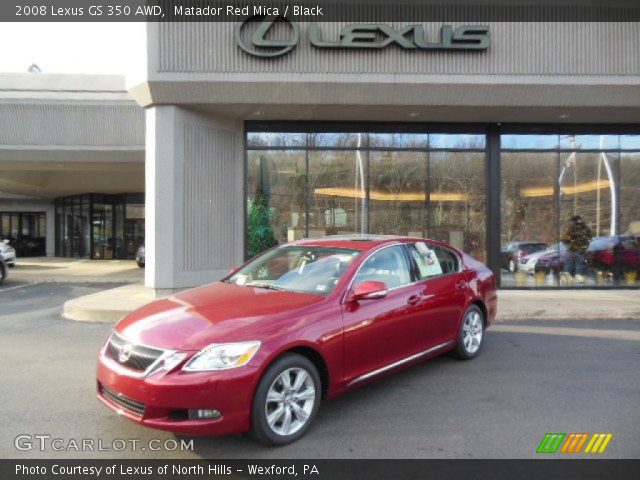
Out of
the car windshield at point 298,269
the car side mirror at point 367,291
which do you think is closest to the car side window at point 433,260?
the car windshield at point 298,269

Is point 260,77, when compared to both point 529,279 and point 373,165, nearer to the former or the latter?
point 373,165

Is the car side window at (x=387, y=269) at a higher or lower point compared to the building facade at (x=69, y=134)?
lower

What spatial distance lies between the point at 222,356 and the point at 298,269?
154 centimetres

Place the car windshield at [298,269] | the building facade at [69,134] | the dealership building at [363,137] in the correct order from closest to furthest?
the car windshield at [298,269] < the dealership building at [363,137] < the building facade at [69,134]

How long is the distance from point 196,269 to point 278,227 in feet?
8.11

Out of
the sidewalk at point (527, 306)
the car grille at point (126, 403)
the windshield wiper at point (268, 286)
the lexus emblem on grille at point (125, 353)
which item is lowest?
the sidewalk at point (527, 306)

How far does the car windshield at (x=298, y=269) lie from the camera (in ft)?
14.0

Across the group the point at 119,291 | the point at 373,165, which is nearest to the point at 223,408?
the point at 119,291

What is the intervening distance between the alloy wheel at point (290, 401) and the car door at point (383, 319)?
0.46 m

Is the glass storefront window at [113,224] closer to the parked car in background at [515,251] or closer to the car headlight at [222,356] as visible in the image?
the parked car in background at [515,251]

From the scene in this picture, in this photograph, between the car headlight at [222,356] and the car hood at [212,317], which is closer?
the car headlight at [222,356]

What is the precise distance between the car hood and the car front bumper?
23 centimetres

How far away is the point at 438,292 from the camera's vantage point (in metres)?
5.07

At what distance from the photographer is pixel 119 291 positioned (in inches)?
419
